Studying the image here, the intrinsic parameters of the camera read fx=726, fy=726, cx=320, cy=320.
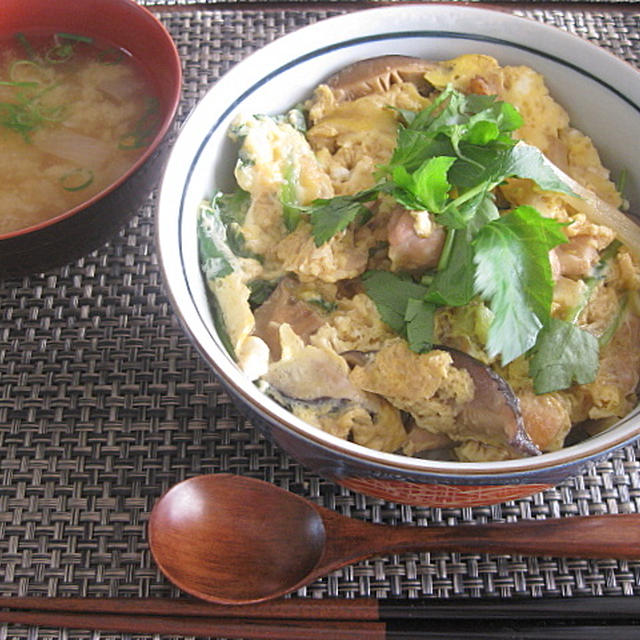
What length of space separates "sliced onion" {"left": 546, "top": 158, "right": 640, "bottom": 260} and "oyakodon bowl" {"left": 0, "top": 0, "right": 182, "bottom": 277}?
1080mm

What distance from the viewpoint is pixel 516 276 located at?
1575mm

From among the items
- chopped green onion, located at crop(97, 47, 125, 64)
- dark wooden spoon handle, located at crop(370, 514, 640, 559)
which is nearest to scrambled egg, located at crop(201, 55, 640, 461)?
dark wooden spoon handle, located at crop(370, 514, 640, 559)

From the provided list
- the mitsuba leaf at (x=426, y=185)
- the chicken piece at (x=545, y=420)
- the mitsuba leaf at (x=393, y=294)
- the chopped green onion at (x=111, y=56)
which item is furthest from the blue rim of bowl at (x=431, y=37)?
the chopped green onion at (x=111, y=56)

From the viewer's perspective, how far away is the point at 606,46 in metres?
2.57

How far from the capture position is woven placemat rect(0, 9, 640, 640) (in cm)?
169

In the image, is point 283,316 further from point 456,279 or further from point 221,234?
point 456,279

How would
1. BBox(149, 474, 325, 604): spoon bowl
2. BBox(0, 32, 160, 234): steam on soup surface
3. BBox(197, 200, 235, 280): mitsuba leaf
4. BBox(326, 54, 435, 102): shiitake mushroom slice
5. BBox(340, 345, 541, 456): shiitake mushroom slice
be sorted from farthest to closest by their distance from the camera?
BBox(0, 32, 160, 234): steam on soup surface < BBox(326, 54, 435, 102): shiitake mushroom slice < BBox(197, 200, 235, 280): mitsuba leaf < BBox(149, 474, 325, 604): spoon bowl < BBox(340, 345, 541, 456): shiitake mushroom slice

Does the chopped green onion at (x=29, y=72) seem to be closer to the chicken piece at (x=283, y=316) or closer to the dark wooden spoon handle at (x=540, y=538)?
→ the chicken piece at (x=283, y=316)

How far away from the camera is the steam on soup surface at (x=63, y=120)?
2098 mm

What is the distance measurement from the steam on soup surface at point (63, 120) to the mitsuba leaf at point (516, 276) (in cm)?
113

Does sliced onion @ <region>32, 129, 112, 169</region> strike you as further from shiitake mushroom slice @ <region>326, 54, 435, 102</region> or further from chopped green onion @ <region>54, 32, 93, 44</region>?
shiitake mushroom slice @ <region>326, 54, 435, 102</region>

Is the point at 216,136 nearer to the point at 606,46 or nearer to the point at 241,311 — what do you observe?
the point at 241,311

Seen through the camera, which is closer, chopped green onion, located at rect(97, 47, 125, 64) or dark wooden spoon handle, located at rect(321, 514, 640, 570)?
dark wooden spoon handle, located at rect(321, 514, 640, 570)

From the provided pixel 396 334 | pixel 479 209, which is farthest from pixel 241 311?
pixel 479 209
